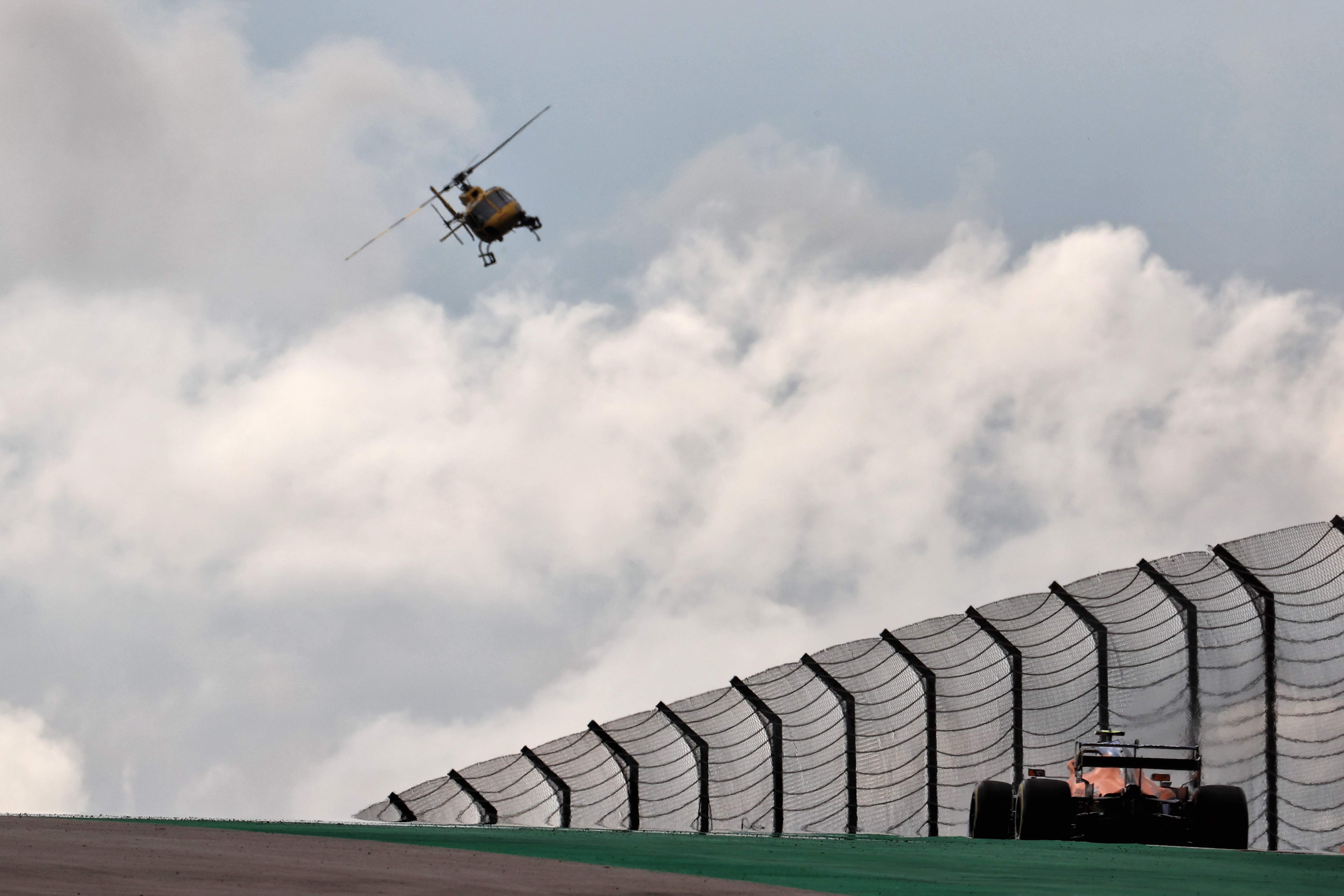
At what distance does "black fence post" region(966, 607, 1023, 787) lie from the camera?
674 inches

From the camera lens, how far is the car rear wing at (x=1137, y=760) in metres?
15.3

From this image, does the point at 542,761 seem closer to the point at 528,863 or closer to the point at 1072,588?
the point at 1072,588

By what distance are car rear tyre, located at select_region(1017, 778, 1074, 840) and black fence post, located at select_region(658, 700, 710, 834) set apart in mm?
4190

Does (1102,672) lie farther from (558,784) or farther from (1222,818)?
(558,784)

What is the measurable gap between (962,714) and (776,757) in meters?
2.18

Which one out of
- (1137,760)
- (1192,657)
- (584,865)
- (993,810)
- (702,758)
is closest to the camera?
(584,865)

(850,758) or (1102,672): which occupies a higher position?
(1102,672)

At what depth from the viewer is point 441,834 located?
12.8 m

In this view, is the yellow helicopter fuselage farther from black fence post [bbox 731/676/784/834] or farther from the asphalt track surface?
the asphalt track surface

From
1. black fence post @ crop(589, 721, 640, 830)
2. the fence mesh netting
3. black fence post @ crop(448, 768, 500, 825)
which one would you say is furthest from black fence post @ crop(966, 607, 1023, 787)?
black fence post @ crop(448, 768, 500, 825)

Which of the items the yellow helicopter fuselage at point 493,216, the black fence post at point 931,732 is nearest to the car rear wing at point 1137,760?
the black fence post at point 931,732

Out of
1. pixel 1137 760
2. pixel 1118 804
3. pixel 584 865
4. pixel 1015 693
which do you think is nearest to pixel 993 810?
pixel 1118 804

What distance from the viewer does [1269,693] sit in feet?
53.1

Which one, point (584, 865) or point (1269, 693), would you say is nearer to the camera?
point (584, 865)
